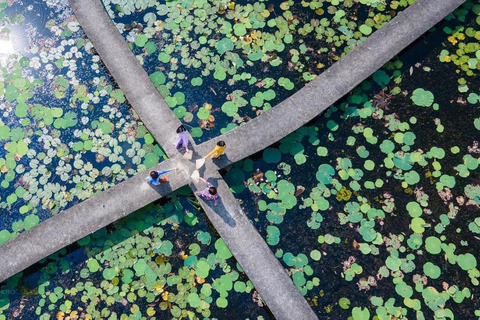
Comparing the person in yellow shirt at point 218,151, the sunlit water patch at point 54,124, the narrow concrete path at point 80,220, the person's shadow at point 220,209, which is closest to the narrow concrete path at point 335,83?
the person in yellow shirt at point 218,151

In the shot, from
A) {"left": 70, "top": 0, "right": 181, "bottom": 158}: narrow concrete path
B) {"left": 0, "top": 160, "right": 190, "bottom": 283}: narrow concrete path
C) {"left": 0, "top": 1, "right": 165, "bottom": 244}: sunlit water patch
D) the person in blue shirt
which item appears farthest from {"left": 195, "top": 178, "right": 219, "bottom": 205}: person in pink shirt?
{"left": 0, "top": 1, "right": 165, "bottom": 244}: sunlit water patch

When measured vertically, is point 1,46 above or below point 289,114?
above

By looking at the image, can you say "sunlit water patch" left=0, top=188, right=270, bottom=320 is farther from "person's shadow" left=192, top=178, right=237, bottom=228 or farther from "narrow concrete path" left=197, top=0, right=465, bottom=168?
"narrow concrete path" left=197, top=0, right=465, bottom=168

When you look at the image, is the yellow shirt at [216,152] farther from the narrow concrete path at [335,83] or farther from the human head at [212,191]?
the human head at [212,191]

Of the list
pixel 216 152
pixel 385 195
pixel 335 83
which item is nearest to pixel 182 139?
pixel 216 152

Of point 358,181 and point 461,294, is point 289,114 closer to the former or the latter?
point 358,181

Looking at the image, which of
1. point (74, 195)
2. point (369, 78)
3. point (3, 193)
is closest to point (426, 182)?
point (369, 78)

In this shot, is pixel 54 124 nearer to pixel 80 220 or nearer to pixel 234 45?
pixel 80 220
